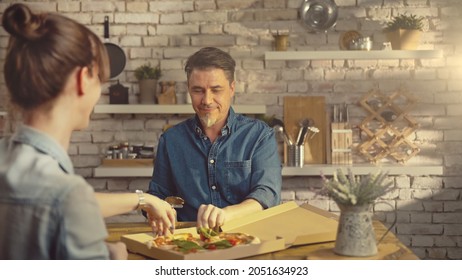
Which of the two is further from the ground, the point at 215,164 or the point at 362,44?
the point at 362,44

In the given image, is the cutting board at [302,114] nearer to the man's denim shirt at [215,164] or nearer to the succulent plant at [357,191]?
the man's denim shirt at [215,164]

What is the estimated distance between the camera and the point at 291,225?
5.04ft

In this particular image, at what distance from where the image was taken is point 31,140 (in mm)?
925

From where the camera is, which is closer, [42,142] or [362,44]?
[42,142]

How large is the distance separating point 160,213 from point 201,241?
116 millimetres

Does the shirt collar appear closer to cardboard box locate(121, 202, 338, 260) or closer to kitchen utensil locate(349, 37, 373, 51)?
cardboard box locate(121, 202, 338, 260)

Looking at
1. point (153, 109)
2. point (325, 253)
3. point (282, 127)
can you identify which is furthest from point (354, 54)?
point (325, 253)

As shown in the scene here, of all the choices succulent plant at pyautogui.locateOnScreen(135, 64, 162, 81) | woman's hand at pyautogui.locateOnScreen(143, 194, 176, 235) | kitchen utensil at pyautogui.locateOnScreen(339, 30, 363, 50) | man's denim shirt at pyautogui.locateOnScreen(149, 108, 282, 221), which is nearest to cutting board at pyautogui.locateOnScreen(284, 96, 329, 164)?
kitchen utensil at pyautogui.locateOnScreen(339, 30, 363, 50)

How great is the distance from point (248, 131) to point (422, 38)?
1601mm

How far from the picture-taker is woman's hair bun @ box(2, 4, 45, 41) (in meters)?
0.92

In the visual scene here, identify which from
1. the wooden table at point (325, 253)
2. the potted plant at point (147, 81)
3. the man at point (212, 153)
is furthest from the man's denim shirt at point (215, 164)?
the potted plant at point (147, 81)

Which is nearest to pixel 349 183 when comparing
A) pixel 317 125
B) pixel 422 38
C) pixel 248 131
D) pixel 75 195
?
pixel 75 195

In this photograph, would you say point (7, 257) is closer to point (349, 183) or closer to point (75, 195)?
point (75, 195)

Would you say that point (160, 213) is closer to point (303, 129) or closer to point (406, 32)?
point (303, 129)
